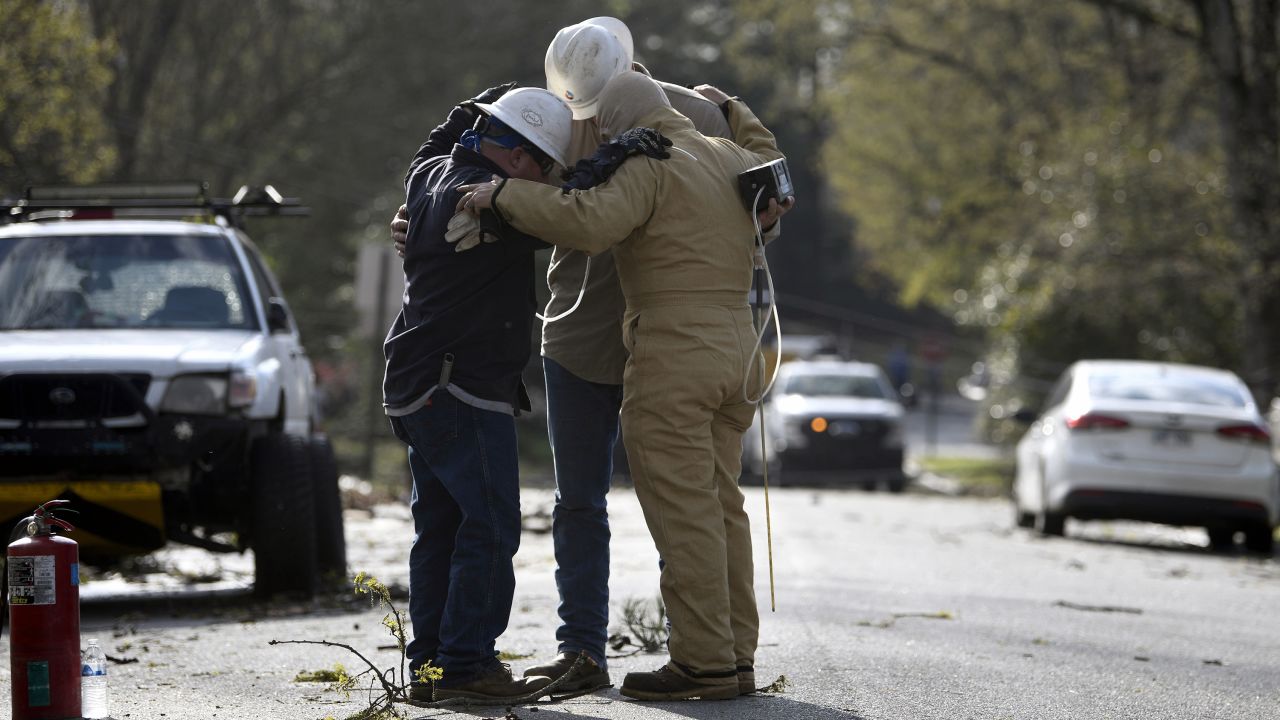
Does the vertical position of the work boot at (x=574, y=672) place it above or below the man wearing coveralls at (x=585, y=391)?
below

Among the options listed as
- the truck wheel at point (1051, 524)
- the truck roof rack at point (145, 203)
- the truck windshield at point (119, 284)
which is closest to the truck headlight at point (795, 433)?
the truck wheel at point (1051, 524)

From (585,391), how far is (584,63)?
1.07 meters

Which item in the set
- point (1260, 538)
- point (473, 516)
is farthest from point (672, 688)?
point (1260, 538)

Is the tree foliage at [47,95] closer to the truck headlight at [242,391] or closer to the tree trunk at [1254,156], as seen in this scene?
the truck headlight at [242,391]

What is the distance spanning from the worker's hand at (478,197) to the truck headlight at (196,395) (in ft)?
11.8

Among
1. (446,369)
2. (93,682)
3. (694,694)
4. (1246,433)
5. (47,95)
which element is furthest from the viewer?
(47,95)

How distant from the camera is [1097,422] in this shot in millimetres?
14562

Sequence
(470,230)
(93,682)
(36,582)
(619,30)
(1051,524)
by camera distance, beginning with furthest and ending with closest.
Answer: (1051,524) → (619,30) → (470,230) → (93,682) → (36,582)

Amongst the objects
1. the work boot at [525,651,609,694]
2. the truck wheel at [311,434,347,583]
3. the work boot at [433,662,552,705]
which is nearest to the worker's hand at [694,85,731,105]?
the work boot at [525,651,609,694]

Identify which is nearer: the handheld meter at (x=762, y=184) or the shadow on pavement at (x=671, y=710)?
the shadow on pavement at (x=671, y=710)

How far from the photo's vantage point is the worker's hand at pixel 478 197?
5.47 m

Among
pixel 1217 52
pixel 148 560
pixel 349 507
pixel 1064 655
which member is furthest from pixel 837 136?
pixel 1064 655

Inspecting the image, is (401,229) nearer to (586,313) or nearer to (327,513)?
(586,313)

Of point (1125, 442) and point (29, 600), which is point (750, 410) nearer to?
point (29, 600)
